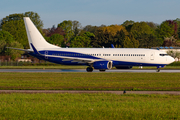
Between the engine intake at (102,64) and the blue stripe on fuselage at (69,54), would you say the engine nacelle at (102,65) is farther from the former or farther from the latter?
the blue stripe on fuselage at (69,54)

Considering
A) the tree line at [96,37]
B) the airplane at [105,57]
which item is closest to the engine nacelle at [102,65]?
the airplane at [105,57]

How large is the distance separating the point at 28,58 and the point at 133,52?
7124cm

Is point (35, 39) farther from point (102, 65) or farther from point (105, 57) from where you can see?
point (102, 65)

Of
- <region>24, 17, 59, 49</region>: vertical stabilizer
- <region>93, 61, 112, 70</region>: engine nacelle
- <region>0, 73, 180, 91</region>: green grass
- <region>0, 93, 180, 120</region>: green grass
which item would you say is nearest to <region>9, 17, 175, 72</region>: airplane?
<region>93, 61, 112, 70</region>: engine nacelle

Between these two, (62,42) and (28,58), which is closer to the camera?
(28,58)

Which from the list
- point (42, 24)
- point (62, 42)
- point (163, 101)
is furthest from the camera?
point (62, 42)

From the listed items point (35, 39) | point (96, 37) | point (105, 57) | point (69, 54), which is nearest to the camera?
point (105, 57)

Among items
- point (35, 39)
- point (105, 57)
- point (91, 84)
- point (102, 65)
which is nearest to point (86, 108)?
point (91, 84)

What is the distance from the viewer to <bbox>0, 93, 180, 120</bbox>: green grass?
12.6 meters

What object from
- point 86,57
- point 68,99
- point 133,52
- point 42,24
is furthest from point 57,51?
point 42,24

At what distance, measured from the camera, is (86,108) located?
14320 millimetres

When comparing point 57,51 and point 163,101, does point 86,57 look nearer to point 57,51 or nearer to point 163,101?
point 57,51

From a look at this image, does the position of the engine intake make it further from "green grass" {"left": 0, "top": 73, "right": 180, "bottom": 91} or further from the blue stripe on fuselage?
"green grass" {"left": 0, "top": 73, "right": 180, "bottom": 91}

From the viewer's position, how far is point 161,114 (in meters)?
13.0
